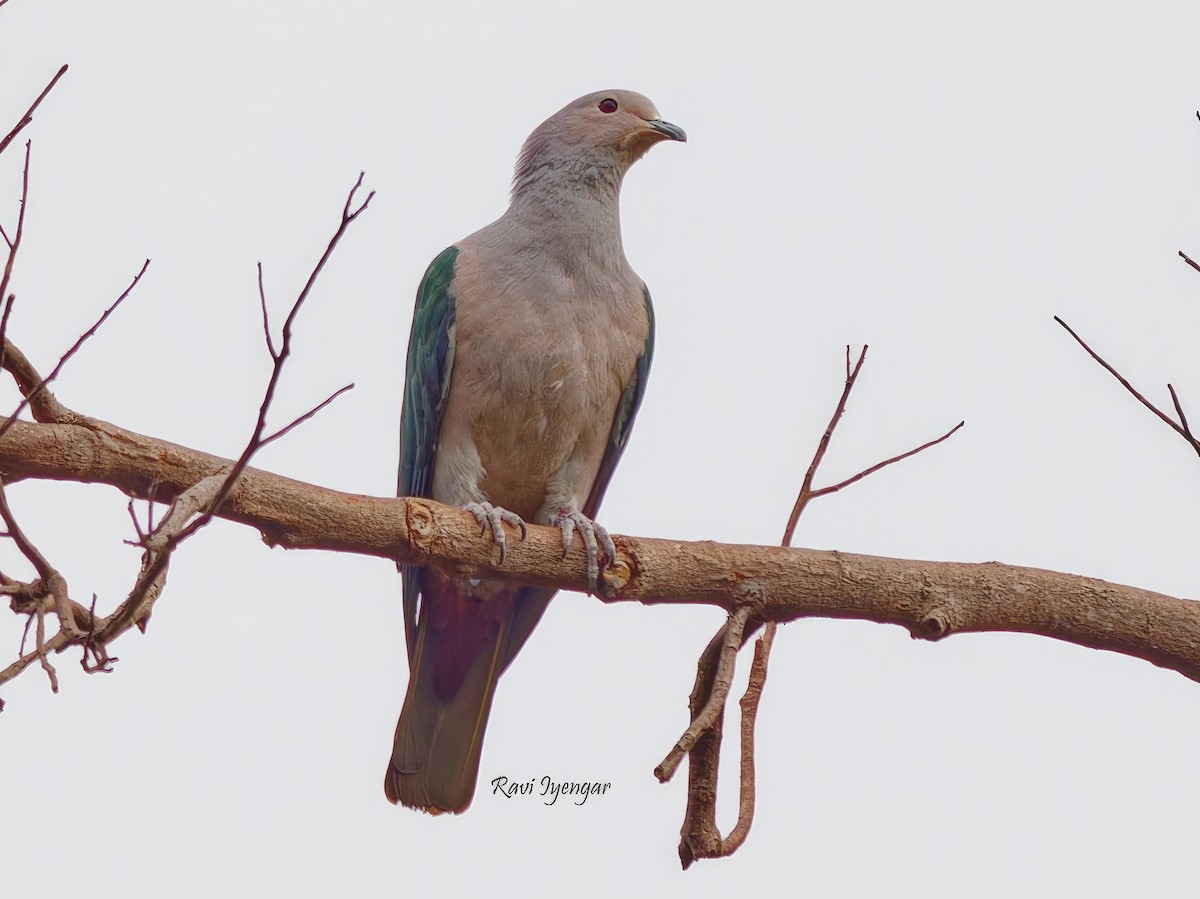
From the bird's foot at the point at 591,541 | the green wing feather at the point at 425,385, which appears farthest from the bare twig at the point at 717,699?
the green wing feather at the point at 425,385

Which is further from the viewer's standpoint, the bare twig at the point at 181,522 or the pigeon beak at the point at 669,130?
the pigeon beak at the point at 669,130

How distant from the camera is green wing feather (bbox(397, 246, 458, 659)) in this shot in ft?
16.8

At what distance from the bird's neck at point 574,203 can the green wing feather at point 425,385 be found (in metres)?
0.41

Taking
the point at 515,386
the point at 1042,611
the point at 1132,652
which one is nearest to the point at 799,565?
the point at 1042,611

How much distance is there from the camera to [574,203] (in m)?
5.38

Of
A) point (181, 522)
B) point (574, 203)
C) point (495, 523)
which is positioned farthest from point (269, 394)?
point (574, 203)

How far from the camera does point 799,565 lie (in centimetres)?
401

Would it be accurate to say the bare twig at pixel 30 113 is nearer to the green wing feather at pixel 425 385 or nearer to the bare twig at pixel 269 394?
the bare twig at pixel 269 394

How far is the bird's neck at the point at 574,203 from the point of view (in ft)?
17.3

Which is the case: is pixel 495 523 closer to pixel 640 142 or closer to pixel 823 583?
pixel 823 583

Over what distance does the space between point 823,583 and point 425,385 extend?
1.97 meters

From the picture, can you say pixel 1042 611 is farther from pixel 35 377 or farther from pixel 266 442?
pixel 35 377

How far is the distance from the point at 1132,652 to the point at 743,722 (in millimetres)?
1254

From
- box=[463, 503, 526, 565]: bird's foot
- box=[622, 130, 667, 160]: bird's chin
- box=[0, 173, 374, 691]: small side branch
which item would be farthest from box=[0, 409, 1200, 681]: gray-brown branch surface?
box=[622, 130, 667, 160]: bird's chin
